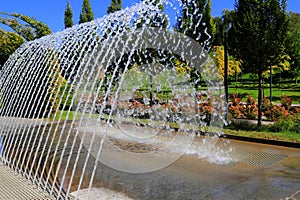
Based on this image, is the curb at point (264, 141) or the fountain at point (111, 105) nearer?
the fountain at point (111, 105)

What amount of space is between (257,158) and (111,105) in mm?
5307

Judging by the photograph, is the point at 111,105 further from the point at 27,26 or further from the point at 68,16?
the point at 68,16

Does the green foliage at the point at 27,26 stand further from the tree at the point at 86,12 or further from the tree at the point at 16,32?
the tree at the point at 86,12

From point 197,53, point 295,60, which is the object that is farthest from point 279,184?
point 295,60

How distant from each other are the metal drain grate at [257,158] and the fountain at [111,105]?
71 cm

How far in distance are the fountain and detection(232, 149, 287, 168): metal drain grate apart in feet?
2.33

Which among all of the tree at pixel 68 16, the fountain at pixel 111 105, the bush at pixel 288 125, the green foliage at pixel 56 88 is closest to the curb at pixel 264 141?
the fountain at pixel 111 105

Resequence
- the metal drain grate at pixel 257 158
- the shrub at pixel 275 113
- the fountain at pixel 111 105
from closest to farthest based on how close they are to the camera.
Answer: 1. the fountain at pixel 111 105
2. the metal drain grate at pixel 257 158
3. the shrub at pixel 275 113

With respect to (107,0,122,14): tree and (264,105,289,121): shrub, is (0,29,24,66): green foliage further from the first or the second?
(264,105,289,121): shrub

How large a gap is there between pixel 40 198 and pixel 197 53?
927 centimetres

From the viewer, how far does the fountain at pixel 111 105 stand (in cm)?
505

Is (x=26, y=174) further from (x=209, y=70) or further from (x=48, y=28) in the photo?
(x=48, y=28)

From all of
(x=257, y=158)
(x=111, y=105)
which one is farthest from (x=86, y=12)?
(x=257, y=158)

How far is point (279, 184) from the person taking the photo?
471 cm
